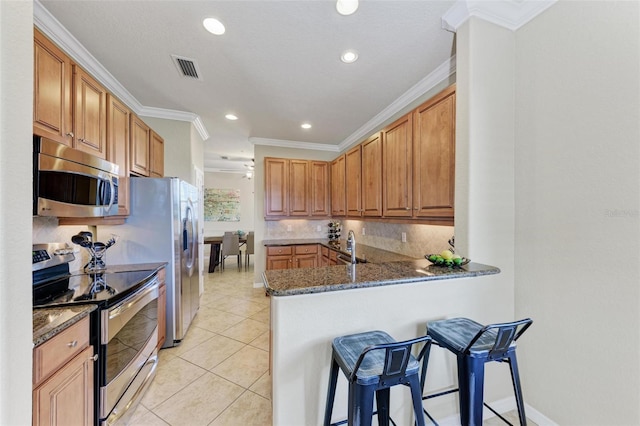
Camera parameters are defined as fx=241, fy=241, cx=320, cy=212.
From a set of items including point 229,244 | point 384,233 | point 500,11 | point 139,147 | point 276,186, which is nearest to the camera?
point 500,11

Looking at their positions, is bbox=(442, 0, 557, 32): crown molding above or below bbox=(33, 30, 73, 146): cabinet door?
above

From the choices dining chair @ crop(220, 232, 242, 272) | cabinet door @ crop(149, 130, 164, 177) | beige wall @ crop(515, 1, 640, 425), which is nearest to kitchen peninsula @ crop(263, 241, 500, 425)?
beige wall @ crop(515, 1, 640, 425)

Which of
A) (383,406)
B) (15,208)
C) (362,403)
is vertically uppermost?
(15,208)

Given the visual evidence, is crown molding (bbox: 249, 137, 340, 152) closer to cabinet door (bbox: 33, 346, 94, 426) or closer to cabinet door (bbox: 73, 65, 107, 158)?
cabinet door (bbox: 73, 65, 107, 158)

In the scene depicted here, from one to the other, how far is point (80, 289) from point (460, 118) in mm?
2825

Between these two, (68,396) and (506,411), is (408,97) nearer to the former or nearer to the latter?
(506,411)

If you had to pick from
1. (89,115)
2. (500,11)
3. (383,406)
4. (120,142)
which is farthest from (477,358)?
(120,142)

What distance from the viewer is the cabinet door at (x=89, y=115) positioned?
168 centimetres

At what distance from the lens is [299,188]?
4.36m

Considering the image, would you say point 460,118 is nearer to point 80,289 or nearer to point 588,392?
point 588,392

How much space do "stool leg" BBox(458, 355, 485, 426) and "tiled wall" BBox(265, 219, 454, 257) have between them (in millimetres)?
1456

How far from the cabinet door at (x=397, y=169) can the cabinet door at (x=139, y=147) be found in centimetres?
259

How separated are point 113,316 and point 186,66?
2193mm

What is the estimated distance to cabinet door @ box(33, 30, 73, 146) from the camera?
4.43 ft
